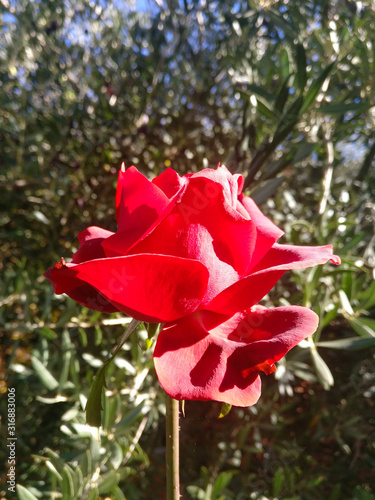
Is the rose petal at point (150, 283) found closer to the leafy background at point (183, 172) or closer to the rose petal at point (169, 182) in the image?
the rose petal at point (169, 182)

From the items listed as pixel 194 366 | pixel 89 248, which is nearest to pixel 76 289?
pixel 89 248

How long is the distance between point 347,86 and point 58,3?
1024 millimetres

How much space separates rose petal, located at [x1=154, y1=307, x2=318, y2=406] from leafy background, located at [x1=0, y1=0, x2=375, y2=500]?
22cm

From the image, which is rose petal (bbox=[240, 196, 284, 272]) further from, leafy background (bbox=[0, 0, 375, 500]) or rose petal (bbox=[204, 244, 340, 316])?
leafy background (bbox=[0, 0, 375, 500])

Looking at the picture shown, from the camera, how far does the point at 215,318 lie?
36cm

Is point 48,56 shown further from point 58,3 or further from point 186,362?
point 186,362

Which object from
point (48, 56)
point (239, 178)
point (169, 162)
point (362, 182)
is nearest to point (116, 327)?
point (169, 162)

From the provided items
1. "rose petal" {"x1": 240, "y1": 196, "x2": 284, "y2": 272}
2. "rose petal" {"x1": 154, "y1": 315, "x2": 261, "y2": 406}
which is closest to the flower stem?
"rose petal" {"x1": 154, "y1": 315, "x2": 261, "y2": 406}

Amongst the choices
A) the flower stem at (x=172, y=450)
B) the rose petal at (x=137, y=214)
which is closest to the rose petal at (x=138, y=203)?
the rose petal at (x=137, y=214)

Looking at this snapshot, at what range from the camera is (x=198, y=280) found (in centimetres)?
33

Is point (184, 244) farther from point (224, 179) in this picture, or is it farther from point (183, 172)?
point (183, 172)

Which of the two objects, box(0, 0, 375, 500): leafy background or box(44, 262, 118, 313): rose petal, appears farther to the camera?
box(0, 0, 375, 500): leafy background

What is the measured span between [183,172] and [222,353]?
Answer: 801 millimetres

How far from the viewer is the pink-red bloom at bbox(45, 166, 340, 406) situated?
31 cm
